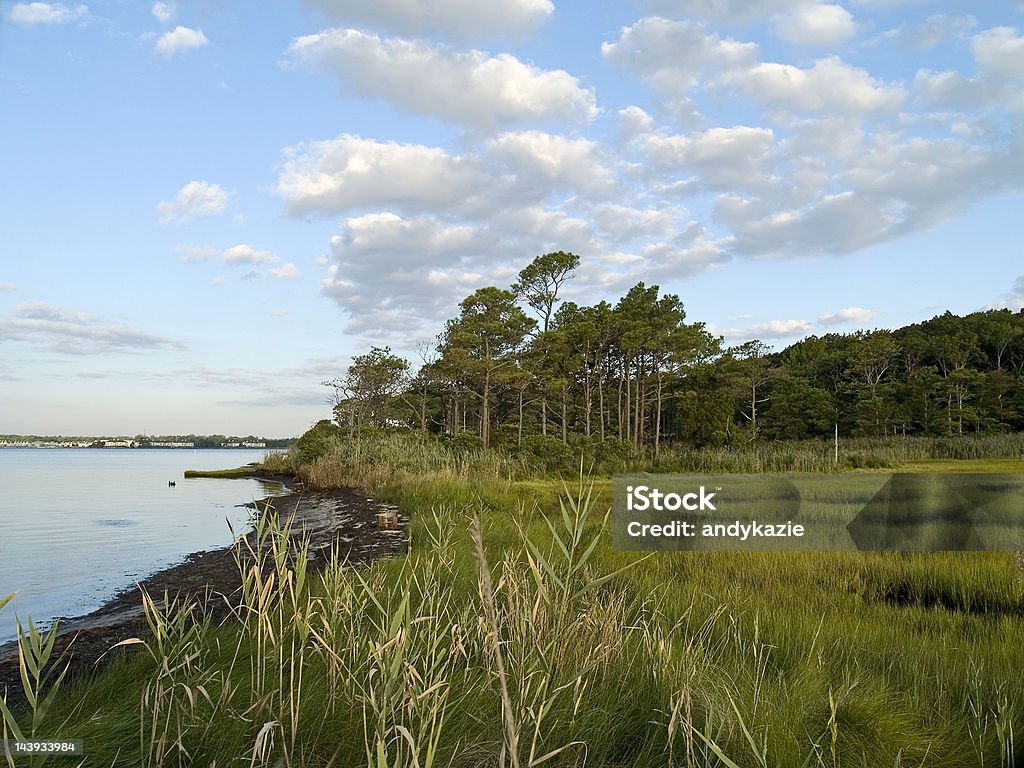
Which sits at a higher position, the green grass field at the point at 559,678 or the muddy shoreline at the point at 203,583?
the green grass field at the point at 559,678

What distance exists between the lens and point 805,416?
4566cm

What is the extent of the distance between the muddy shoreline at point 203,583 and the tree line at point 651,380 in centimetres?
1321

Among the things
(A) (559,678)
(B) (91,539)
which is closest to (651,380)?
(B) (91,539)

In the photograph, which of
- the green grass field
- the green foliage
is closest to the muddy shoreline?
the green grass field

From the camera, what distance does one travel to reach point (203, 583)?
664 cm

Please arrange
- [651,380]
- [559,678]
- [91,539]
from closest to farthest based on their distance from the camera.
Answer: [559,678], [91,539], [651,380]

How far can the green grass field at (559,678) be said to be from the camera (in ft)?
6.23

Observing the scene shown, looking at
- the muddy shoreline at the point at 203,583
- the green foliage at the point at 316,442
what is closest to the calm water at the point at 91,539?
the muddy shoreline at the point at 203,583

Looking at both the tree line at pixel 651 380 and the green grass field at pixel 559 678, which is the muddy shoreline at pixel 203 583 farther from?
the tree line at pixel 651 380

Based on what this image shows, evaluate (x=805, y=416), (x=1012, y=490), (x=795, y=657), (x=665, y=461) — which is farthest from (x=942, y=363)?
(x=795, y=657)

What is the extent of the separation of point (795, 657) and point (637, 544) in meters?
4.29

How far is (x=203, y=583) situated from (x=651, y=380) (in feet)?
114

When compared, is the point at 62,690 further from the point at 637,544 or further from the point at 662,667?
the point at 637,544

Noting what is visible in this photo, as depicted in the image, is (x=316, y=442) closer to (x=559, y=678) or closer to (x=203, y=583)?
(x=203, y=583)
